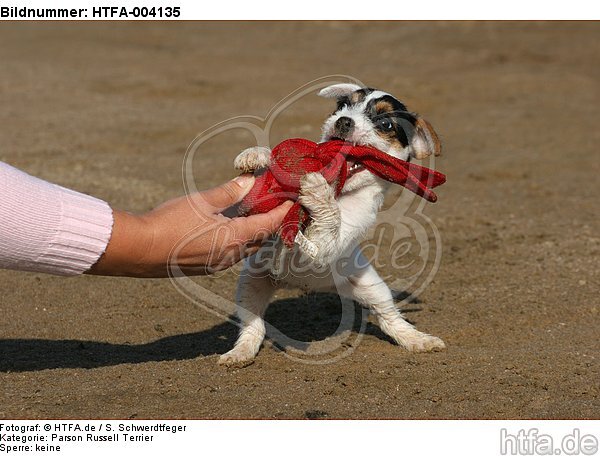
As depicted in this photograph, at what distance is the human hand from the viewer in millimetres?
4188

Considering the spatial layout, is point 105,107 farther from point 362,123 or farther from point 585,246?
point 362,123

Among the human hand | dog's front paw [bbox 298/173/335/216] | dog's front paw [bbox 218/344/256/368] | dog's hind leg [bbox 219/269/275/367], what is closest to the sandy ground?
dog's front paw [bbox 218/344/256/368]

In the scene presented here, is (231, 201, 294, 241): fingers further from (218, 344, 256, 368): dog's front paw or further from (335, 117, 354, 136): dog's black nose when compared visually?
(218, 344, 256, 368): dog's front paw

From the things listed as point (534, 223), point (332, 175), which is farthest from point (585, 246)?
point (332, 175)

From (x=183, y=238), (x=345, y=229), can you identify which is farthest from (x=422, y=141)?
(x=183, y=238)

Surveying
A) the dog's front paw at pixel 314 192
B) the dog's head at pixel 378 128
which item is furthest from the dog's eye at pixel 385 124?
the dog's front paw at pixel 314 192

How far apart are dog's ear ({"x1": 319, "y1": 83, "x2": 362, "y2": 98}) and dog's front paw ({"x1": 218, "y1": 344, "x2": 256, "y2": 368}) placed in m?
1.80

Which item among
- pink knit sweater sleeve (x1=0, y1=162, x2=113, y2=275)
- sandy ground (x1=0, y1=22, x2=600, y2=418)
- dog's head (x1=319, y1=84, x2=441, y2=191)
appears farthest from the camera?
dog's head (x1=319, y1=84, x2=441, y2=191)

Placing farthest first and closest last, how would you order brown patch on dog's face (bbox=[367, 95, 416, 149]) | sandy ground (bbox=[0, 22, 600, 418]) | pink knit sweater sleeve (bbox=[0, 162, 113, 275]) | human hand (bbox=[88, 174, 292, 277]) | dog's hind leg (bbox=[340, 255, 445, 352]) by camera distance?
1. dog's hind leg (bbox=[340, 255, 445, 352])
2. brown patch on dog's face (bbox=[367, 95, 416, 149])
3. sandy ground (bbox=[0, 22, 600, 418])
4. human hand (bbox=[88, 174, 292, 277])
5. pink knit sweater sleeve (bbox=[0, 162, 113, 275])

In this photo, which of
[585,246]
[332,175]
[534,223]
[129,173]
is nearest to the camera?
[332,175]

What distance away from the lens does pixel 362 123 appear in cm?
564

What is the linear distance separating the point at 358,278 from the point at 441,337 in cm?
82
